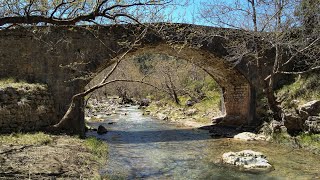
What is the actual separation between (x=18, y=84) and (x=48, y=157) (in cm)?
476

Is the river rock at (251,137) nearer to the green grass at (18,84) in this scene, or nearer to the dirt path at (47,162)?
the dirt path at (47,162)

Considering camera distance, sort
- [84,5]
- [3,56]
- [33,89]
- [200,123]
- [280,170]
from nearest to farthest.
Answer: [84,5] → [280,170] → [33,89] → [3,56] → [200,123]

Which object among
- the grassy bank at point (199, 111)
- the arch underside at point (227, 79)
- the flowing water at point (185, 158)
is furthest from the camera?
the grassy bank at point (199, 111)

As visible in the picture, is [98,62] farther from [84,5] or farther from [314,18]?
[314,18]

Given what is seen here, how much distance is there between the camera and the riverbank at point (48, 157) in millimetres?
6379

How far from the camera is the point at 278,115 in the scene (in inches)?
518

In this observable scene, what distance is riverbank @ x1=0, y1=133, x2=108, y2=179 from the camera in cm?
638

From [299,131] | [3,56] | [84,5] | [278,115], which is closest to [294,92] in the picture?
[278,115]

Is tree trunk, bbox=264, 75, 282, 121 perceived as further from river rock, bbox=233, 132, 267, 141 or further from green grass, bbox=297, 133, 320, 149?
green grass, bbox=297, 133, 320, 149

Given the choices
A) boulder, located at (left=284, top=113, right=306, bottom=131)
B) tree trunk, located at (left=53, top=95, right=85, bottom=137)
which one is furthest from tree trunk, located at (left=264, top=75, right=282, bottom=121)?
tree trunk, located at (left=53, top=95, right=85, bottom=137)

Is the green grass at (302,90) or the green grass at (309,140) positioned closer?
the green grass at (309,140)

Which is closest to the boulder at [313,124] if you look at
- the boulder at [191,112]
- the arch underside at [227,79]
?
the arch underside at [227,79]

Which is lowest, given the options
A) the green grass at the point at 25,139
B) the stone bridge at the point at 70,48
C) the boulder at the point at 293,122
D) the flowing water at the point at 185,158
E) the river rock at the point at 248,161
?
the flowing water at the point at 185,158

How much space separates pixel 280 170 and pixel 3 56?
10.1 meters
